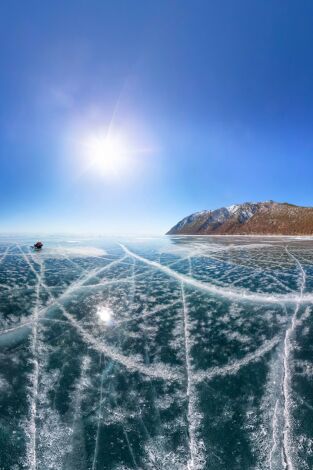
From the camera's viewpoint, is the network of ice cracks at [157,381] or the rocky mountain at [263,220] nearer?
the network of ice cracks at [157,381]

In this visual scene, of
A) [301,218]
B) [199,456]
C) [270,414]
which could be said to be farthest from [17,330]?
[301,218]

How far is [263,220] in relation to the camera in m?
173

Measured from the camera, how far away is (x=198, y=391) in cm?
580

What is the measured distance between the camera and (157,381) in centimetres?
616

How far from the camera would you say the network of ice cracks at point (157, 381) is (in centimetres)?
454

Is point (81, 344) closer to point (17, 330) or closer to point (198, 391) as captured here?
point (17, 330)

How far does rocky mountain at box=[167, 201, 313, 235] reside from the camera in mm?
152375

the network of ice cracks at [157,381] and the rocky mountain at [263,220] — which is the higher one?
the rocky mountain at [263,220]

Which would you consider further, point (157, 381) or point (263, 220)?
point (263, 220)

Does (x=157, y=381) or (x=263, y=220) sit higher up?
(x=263, y=220)

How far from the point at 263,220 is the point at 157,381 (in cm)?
18460

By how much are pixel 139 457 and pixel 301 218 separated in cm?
18110

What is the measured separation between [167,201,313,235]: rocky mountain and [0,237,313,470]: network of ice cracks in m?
153

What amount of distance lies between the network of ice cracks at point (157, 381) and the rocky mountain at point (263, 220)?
153 metres
